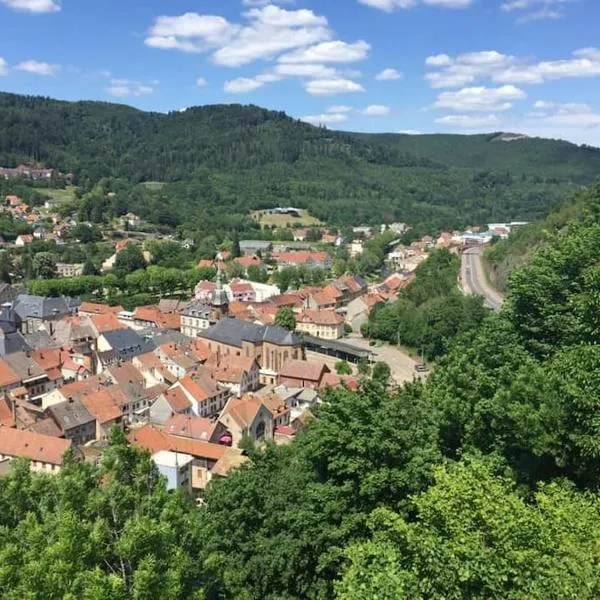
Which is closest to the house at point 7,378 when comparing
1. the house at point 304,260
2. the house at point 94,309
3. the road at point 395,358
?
the house at point 94,309

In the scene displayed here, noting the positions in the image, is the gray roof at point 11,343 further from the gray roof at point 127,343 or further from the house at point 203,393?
the house at point 203,393

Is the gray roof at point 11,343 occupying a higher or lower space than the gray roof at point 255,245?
lower

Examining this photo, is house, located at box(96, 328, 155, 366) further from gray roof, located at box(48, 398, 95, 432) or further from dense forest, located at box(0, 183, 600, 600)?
dense forest, located at box(0, 183, 600, 600)

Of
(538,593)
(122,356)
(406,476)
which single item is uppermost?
(538,593)

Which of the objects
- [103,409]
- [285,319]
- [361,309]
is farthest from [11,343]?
[361,309]

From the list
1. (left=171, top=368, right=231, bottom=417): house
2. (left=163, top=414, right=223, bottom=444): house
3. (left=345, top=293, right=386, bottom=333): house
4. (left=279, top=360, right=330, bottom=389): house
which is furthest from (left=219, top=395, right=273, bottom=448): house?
(left=345, top=293, right=386, bottom=333): house

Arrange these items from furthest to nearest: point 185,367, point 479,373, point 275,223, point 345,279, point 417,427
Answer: point 275,223
point 345,279
point 185,367
point 479,373
point 417,427

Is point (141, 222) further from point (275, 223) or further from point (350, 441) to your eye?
point (350, 441)

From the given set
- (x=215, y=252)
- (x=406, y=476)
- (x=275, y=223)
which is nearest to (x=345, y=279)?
(x=215, y=252)
